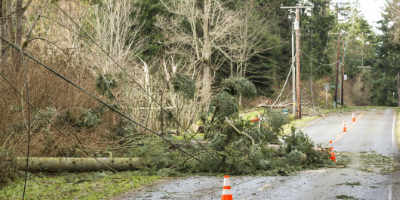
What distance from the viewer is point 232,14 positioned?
132 ft

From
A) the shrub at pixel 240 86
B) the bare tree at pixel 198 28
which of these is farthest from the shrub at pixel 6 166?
the bare tree at pixel 198 28

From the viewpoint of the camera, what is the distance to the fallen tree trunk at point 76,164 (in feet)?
39.2

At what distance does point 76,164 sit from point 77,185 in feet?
4.33

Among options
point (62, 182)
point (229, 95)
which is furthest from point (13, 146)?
point (229, 95)

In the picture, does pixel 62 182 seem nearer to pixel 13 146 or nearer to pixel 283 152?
pixel 13 146

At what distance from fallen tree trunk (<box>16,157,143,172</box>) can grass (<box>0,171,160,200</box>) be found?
17 cm

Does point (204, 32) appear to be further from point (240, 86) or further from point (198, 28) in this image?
point (240, 86)

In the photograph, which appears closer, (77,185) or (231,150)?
(77,185)

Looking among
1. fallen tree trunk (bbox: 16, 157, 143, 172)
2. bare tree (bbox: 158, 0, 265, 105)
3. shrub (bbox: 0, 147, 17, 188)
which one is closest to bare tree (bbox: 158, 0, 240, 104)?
bare tree (bbox: 158, 0, 265, 105)

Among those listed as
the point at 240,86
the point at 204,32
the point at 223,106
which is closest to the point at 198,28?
the point at 204,32

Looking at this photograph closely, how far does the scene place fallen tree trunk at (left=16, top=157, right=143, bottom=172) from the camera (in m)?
11.9

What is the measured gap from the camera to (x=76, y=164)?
1231cm

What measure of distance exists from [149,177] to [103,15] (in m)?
18.0

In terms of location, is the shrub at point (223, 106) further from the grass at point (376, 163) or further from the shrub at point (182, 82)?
the grass at point (376, 163)
